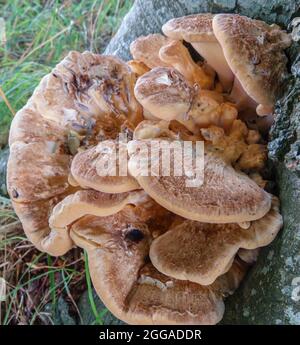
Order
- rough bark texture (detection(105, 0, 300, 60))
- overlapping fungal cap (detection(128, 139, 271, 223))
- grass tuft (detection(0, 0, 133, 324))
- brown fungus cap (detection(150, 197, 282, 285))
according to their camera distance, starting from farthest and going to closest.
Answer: grass tuft (detection(0, 0, 133, 324)) < rough bark texture (detection(105, 0, 300, 60)) < brown fungus cap (detection(150, 197, 282, 285)) < overlapping fungal cap (detection(128, 139, 271, 223))

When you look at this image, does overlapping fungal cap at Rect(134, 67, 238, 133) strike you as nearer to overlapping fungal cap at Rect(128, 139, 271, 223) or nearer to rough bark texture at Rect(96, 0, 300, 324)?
overlapping fungal cap at Rect(128, 139, 271, 223)

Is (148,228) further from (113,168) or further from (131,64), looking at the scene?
(131,64)

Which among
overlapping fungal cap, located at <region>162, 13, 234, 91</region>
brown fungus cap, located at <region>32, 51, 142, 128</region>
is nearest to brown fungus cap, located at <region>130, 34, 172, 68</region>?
brown fungus cap, located at <region>32, 51, 142, 128</region>

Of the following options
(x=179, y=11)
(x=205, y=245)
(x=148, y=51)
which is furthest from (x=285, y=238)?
(x=179, y=11)

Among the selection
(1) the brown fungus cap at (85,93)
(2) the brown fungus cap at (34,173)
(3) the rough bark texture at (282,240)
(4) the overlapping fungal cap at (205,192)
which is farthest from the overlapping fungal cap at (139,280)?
(1) the brown fungus cap at (85,93)

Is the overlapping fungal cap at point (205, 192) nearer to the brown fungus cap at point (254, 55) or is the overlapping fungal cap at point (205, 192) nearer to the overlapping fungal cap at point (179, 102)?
the overlapping fungal cap at point (179, 102)

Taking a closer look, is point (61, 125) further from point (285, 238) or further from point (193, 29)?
point (285, 238)
